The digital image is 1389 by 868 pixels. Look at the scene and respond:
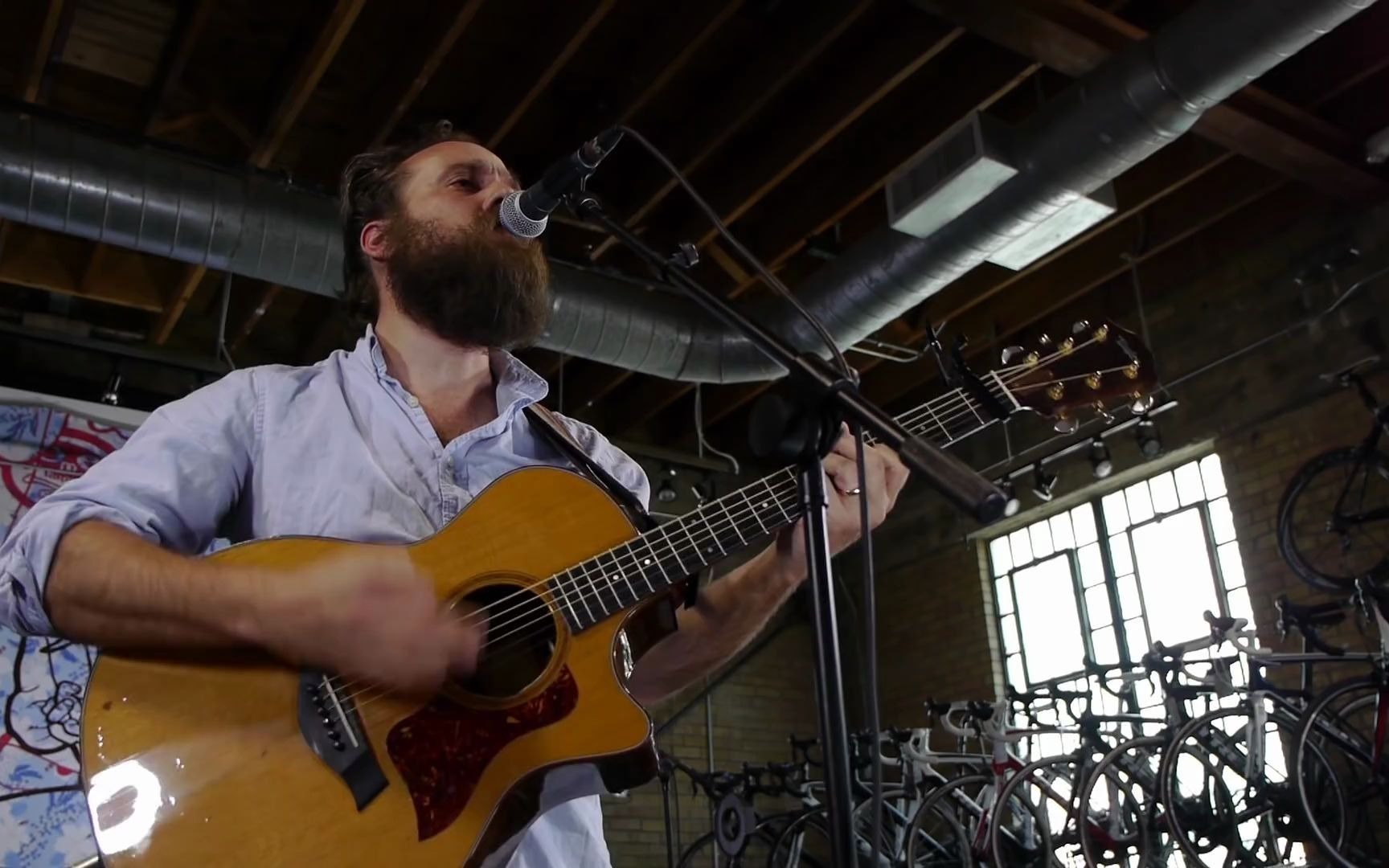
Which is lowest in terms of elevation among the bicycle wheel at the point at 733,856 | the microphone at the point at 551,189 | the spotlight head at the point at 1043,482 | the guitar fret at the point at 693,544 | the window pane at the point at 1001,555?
the bicycle wheel at the point at 733,856

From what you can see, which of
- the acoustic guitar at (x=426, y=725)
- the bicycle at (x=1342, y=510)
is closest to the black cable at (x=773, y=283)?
the acoustic guitar at (x=426, y=725)

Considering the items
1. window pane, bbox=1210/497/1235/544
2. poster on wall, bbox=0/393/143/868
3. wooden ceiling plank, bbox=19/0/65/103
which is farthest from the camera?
window pane, bbox=1210/497/1235/544

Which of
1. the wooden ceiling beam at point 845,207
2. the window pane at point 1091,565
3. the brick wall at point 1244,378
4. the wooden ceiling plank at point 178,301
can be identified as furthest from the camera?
the window pane at point 1091,565

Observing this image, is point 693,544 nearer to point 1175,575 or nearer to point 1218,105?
point 1218,105

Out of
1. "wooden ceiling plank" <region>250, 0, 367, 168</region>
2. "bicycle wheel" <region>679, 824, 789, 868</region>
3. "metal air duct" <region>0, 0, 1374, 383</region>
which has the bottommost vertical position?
"bicycle wheel" <region>679, 824, 789, 868</region>

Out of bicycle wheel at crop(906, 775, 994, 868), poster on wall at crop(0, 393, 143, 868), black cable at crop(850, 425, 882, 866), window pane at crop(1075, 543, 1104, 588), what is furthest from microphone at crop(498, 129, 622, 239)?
window pane at crop(1075, 543, 1104, 588)

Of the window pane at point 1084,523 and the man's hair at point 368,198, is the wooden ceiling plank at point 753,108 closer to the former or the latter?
the man's hair at point 368,198

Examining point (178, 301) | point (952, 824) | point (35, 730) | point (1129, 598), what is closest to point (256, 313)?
point (178, 301)

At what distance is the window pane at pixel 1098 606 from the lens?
27.1ft

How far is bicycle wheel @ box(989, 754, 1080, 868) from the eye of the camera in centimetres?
641

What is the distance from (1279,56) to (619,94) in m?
2.86

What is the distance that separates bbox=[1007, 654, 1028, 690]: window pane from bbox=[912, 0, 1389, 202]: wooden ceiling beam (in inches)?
154

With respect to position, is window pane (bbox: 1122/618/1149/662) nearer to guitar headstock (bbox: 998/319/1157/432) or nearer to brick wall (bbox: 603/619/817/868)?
brick wall (bbox: 603/619/817/868)

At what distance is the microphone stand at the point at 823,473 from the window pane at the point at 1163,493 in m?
7.11
